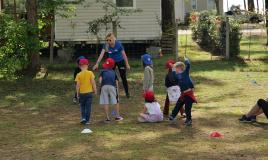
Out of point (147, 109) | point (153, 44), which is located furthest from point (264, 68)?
point (147, 109)

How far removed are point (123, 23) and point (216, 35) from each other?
427cm

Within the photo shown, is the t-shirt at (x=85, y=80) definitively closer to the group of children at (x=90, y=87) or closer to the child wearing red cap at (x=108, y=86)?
the group of children at (x=90, y=87)

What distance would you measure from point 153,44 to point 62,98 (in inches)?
444

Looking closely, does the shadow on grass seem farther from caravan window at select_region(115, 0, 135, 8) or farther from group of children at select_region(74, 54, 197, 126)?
group of children at select_region(74, 54, 197, 126)

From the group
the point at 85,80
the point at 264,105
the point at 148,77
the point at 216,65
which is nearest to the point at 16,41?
the point at 148,77

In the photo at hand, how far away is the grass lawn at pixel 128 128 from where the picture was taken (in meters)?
8.35

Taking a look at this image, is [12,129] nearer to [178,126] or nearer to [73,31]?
[178,126]

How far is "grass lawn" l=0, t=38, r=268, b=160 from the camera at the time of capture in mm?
8352

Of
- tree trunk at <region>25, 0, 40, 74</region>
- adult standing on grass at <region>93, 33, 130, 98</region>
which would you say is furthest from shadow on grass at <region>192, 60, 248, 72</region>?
adult standing on grass at <region>93, 33, 130, 98</region>


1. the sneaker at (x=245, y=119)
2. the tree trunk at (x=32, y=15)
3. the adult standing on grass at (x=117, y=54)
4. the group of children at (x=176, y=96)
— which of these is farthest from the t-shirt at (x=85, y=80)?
the tree trunk at (x=32, y=15)

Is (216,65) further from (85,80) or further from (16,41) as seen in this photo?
(85,80)

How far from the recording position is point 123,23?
79.4 feet

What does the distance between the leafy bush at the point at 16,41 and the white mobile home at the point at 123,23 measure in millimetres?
7235

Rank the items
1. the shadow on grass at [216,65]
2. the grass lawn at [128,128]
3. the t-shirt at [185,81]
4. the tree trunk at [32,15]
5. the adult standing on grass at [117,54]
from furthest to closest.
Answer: the shadow on grass at [216,65]
the tree trunk at [32,15]
the adult standing on grass at [117,54]
the t-shirt at [185,81]
the grass lawn at [128,128]
